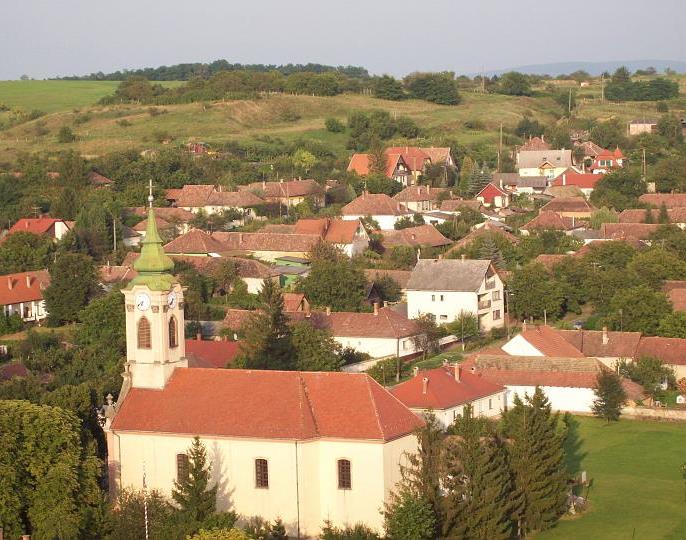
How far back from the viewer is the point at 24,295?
6556 centimetres

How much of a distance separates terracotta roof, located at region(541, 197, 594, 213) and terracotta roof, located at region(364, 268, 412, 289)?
21918 millimetres

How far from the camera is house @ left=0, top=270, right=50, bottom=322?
64438mm

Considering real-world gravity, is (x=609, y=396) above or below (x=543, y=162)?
below

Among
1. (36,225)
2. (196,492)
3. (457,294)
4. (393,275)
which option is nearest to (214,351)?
(457,294)

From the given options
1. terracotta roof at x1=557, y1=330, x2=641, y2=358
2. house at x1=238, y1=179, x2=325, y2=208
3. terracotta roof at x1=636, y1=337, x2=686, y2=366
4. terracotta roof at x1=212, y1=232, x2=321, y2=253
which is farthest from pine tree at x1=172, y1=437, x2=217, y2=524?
house at x1=238, y1=179, x2=325, y2=208

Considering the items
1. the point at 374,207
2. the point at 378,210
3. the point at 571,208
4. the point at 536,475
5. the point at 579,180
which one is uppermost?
the point at 579,180

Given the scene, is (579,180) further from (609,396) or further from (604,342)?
(609,396)

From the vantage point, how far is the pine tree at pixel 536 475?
118 ft

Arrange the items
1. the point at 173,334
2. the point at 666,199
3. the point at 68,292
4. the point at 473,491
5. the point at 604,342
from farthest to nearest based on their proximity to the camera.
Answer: the point at 666,199 → the point at 68,292 → the point at 604,342 → the point at 173,334 → the point at 473,491

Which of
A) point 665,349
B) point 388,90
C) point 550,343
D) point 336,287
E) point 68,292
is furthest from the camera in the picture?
point 388,90

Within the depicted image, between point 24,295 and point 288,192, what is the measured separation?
3135 centimetres

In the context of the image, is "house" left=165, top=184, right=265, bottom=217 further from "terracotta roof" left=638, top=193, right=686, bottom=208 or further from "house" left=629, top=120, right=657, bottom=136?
"house" left=629, top=120, right=657, bottom=136

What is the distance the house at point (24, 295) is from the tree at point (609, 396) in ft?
90.6

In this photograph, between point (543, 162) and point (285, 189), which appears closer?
point (285, 189)
